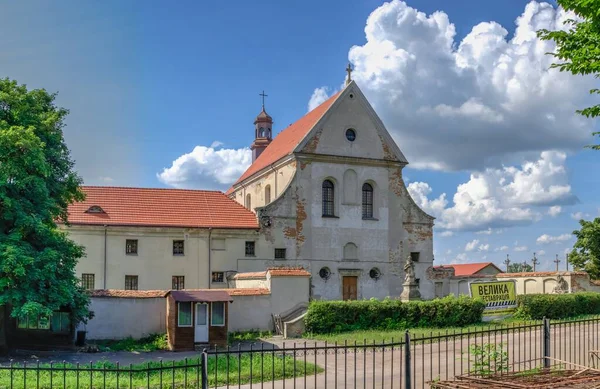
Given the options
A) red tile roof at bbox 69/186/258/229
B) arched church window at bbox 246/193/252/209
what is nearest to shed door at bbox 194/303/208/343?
red tile roof at bbox 69/186/258/229

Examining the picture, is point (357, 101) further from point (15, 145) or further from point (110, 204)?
point (15, 145)

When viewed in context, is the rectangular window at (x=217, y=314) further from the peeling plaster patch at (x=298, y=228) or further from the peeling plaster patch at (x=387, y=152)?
the peeling plaster patch at (x=387, y=152)

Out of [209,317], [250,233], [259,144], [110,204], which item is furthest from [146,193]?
[259,144]

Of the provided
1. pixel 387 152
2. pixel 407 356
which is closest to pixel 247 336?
pixel 387 152

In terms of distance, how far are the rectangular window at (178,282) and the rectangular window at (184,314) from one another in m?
9.16

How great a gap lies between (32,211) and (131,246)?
37.6 feet

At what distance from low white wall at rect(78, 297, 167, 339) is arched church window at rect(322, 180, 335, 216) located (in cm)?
1358

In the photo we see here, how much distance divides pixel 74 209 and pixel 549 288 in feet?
90.2

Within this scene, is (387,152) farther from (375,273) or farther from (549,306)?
(549,306)

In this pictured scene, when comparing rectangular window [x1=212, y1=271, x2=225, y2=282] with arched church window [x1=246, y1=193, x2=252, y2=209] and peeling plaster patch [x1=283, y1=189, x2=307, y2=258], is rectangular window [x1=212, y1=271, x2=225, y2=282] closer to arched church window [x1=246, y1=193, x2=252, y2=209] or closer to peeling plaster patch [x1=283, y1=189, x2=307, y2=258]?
peeling plaster patch [x1=283, y1=189, x2=307, y2=258]

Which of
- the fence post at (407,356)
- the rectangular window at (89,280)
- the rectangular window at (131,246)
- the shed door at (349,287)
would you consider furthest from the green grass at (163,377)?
the shed door at (349,287)

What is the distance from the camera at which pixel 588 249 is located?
44438 mm

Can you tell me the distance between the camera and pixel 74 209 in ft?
113

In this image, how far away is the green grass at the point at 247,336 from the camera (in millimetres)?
27047
